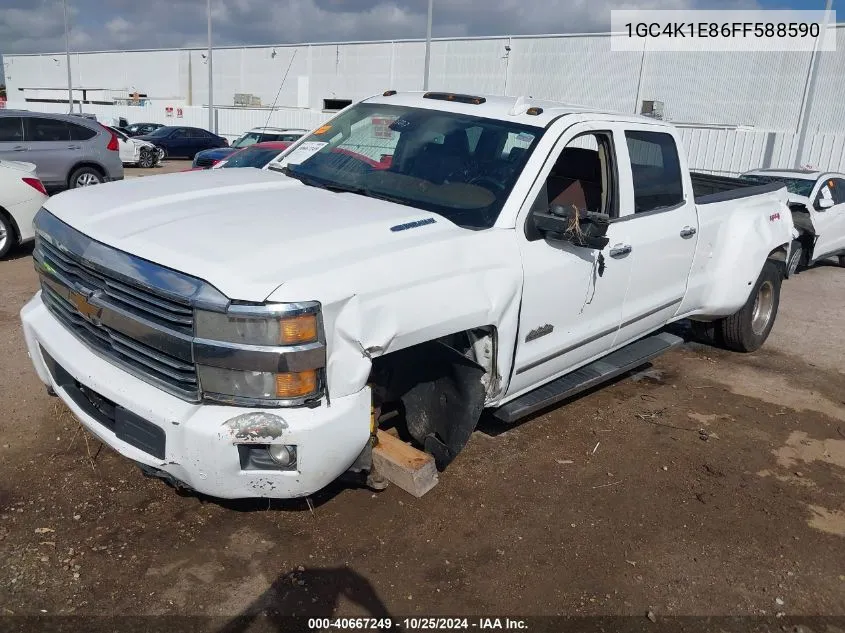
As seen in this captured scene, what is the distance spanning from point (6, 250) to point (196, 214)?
634 centimetres

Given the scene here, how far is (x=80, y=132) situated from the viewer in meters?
12.6

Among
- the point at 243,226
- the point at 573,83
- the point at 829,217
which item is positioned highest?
the point at 573,83

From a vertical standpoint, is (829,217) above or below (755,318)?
above

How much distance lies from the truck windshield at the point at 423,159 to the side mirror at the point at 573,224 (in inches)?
9.5

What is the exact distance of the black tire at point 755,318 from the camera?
605 centimetres

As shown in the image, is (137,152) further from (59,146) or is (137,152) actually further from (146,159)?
(59,146)

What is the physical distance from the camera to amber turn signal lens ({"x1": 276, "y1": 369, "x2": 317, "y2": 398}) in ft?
8.60

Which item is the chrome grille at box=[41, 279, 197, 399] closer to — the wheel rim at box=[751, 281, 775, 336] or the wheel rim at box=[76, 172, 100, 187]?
the wheel rim at box=[751, 281, 775, 336]

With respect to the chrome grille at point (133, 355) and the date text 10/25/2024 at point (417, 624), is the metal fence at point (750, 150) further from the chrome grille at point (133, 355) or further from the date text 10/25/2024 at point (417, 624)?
the date text 10/25/2024 at point (417, 624)

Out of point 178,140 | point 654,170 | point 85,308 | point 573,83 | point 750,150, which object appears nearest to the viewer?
point 85,308

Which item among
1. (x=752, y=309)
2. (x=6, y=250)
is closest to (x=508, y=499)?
(x=752, y=309)

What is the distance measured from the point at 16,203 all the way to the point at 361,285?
7097 millimetres

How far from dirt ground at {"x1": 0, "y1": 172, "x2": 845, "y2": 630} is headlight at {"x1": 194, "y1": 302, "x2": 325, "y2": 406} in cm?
87

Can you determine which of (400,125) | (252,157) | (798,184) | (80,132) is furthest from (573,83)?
(400,125)
